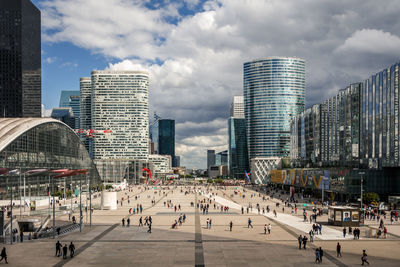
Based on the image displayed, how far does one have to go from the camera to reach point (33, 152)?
9894cm

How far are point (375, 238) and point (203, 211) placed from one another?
3119 centimetres

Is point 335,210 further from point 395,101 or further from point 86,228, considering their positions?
point 395,101

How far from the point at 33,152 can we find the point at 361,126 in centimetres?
8238

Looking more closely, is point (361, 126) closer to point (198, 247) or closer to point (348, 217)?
point (348, 217)

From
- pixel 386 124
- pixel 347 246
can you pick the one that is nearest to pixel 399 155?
pixel 386 124

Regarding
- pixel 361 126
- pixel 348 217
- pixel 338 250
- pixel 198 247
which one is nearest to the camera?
pixel 338 250

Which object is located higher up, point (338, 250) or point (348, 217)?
point (338, 250)

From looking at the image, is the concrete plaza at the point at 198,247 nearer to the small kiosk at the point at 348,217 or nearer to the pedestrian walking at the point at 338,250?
the pedestrian walking at the point at 338,250

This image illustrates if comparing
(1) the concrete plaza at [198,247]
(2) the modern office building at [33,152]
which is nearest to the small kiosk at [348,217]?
(1) the concrete plaza at [198,247]

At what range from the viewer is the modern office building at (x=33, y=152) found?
86688 millimetres

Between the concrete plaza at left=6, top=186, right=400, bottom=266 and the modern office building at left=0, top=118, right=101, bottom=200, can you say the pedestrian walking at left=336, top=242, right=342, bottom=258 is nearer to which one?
the concrete plaza at left=6, top=186, right=400, bottom=266

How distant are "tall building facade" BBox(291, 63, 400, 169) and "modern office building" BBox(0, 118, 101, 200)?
213 feet

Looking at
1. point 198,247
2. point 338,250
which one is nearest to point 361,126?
point 338,250

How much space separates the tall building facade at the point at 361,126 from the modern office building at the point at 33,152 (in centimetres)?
6481
